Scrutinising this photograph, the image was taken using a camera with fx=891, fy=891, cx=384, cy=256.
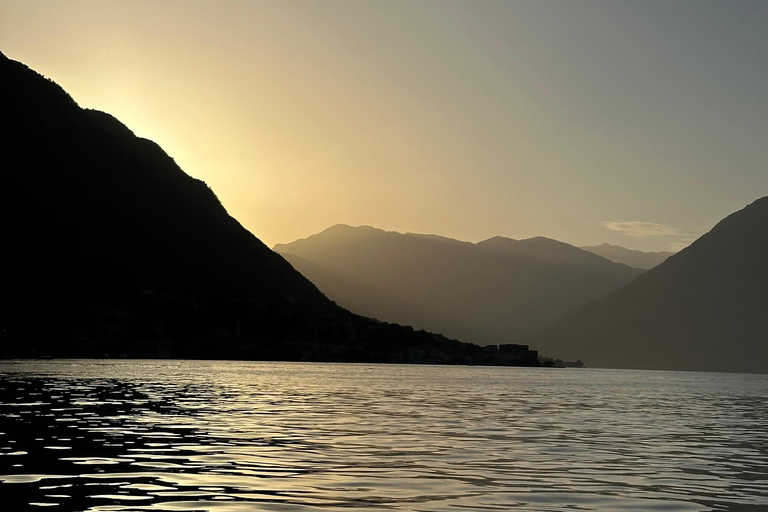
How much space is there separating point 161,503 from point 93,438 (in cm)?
1699

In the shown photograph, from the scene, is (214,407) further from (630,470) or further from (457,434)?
(630,470)

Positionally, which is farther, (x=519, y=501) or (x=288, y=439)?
(x=288, y=439)

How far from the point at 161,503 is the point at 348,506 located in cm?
462

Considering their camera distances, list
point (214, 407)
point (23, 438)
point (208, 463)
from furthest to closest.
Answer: point (214, 407) → point (23, 438) → point (208, 463)

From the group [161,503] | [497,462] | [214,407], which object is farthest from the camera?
[214,407]

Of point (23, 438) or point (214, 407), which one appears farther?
point (214, 407)

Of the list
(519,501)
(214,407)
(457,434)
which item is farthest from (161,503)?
(214,407)

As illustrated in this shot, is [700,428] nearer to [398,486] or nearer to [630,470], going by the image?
[630,470]

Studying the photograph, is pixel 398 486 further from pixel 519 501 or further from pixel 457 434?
pixel 457 434

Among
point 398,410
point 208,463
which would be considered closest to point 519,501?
point 208,463

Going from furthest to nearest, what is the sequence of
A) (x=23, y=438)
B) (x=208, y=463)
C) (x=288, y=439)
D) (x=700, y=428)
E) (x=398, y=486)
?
(x=700, y=428) → (x=288, y=439) → (x=23, y=438) → (x=208, y=463) → (x=398, y=486)

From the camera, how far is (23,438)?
35969mm

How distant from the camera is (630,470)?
31734 millimetres

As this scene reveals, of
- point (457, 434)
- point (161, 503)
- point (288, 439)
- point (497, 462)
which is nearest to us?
point (161, 503)
